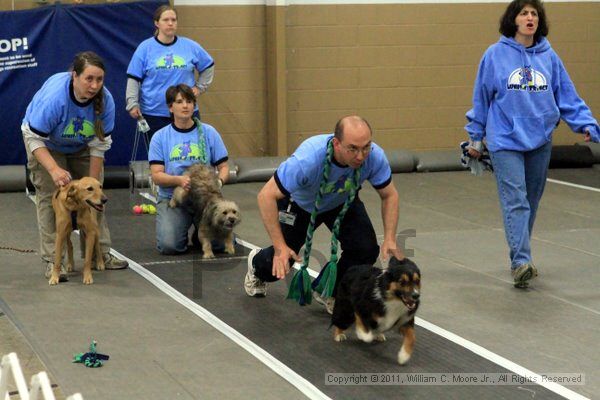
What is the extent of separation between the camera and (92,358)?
16.3ft

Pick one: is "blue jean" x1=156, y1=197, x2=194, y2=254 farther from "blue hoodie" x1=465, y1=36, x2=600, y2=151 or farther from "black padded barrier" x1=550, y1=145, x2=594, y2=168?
"black padded barrier" x1=550, y1=145, x2=594, y2=168

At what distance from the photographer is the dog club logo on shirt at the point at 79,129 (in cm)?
661

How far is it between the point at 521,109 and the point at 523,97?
7 cm

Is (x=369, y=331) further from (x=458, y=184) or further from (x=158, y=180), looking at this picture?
(x=458, y=184)

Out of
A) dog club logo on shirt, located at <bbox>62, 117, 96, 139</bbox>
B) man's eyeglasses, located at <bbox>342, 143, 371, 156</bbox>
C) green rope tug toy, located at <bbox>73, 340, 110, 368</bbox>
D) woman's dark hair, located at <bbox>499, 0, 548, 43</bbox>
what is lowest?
green rope tug toy, located at <bbox>73, 340, 110, 368</bbox>

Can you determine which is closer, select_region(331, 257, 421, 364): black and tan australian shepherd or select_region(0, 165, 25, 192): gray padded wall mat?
select_region(331, 257, 421, 364): black and tan australian shepherd

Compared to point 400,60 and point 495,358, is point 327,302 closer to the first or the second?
point 495,358

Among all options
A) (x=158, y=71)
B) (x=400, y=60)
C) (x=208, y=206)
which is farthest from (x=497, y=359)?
(x=400, y=60)

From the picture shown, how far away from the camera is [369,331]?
5.04 metres

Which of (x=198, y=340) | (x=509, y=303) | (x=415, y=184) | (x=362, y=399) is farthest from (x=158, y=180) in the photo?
(x=415, y=184)

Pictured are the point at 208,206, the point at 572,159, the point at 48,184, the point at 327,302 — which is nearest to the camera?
the point at 327,302

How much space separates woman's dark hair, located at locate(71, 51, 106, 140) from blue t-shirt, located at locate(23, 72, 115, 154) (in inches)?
1.1

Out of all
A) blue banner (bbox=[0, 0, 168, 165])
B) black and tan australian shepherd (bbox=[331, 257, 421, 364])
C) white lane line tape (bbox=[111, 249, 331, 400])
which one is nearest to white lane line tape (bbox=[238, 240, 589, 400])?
black and tan australian shepherd (bbox=[331, 257, 421, 364])

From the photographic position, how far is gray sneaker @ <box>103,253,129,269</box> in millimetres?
7000
